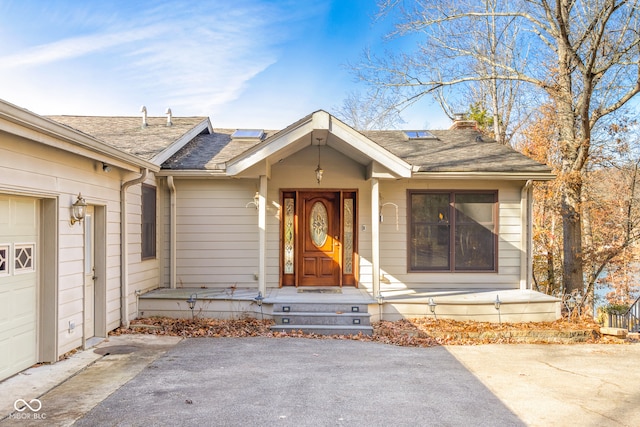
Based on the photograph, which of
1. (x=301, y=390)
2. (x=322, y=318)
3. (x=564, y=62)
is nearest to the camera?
(x=301, y=390)

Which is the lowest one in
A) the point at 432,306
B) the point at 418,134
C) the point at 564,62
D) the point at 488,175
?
the point at 432,306

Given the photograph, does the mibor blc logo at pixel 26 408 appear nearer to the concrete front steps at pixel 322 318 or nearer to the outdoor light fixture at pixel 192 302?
the outdoor light fixture at pixel 192 302

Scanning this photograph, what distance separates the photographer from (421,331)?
289 inches

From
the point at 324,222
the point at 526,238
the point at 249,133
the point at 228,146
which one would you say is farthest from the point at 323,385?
the point at 249,133

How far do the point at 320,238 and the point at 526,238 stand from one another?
14.1ft

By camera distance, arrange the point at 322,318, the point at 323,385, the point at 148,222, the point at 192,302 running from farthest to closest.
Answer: the point at 148,222
the point at 192,302
the point at 322,318
the point at 323,385

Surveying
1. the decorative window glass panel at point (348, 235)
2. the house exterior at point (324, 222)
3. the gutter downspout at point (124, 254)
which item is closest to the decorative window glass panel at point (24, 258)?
the gutter downspout at point (124, 254)

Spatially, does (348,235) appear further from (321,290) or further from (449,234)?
(449,234)

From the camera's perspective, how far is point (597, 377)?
17.8 ft

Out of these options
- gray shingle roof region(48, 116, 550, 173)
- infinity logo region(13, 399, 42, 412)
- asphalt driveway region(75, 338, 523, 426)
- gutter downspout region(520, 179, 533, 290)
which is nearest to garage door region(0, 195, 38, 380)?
infinity logo region(13, 399, 42, 412)

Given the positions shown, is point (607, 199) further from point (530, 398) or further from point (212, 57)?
point (212, 57)

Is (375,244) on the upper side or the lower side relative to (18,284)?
upper

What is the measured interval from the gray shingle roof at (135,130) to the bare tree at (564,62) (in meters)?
5.00

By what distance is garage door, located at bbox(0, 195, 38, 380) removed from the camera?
480cm
